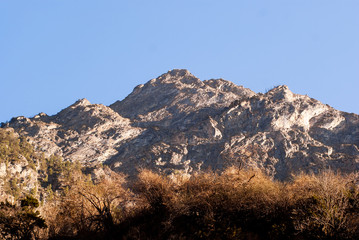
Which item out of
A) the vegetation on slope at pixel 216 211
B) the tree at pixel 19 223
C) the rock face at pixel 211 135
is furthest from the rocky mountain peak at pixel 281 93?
the tree at pixel 19 223

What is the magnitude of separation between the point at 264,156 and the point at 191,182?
107 metres

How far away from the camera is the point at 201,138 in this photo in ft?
521

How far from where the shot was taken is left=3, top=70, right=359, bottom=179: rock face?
456 ft

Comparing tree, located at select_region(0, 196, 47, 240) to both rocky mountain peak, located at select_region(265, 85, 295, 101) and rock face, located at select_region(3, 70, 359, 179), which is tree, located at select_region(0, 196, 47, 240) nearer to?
rock face, located at select_region(3, 70, 359, 179)

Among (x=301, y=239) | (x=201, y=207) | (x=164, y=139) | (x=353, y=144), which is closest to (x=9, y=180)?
(x=164, y=139)

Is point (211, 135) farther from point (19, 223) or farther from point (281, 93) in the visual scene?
point (19, 223)

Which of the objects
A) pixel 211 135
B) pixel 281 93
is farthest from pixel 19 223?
pixel 281 93

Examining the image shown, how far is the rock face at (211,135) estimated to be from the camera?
139 metres

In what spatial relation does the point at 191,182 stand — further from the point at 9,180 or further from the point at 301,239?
the point at 9,180

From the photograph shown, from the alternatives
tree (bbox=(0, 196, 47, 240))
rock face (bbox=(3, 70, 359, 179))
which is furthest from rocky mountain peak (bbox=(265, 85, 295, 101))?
tree (bbox=(0, 196, 47, 240))

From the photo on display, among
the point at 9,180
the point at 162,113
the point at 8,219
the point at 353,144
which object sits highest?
the point at 162,113

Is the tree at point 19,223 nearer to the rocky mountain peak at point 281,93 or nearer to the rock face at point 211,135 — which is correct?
the rock face at point 211,135

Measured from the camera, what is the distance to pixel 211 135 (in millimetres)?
157625

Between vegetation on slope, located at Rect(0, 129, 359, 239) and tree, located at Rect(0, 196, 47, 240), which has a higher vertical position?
tree, located at Rect(0, 196, 47, 240)
